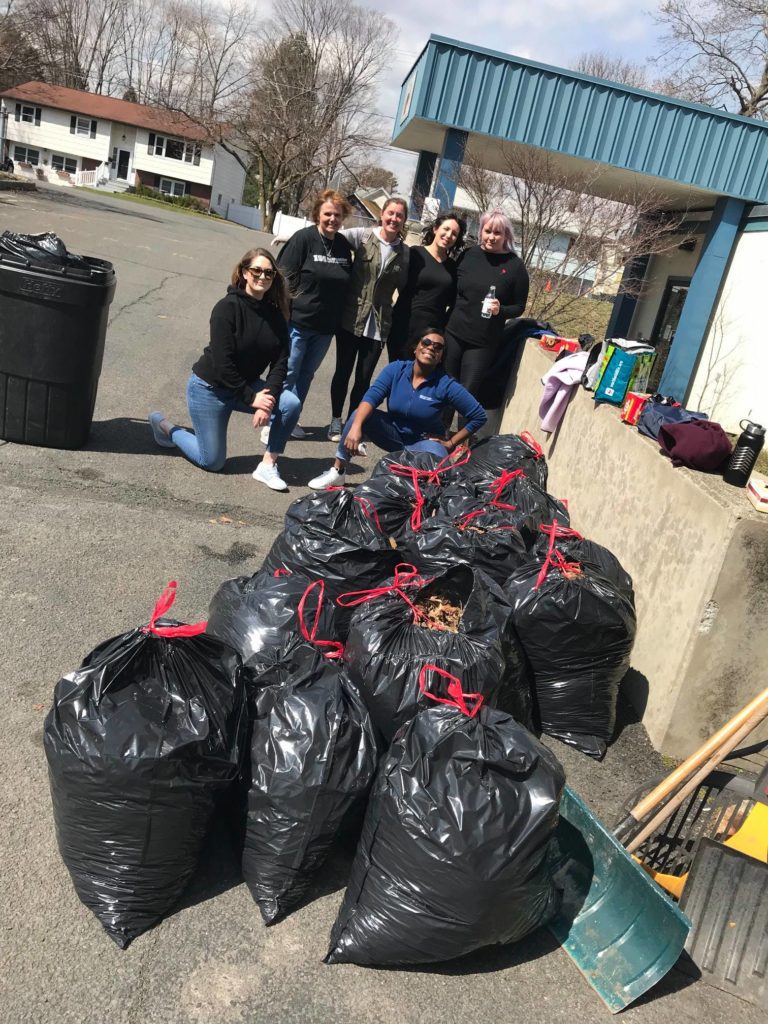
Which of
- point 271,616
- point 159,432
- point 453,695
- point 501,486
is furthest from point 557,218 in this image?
point 453,695

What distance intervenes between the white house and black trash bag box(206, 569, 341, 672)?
58726mm

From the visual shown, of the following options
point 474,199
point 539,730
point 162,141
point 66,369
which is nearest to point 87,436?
point 66,369

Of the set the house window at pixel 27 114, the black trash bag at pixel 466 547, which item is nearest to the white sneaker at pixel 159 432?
the black trash bag at pixel 466 547

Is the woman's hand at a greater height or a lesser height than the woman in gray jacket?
lesser

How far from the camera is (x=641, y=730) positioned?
3709 millimetres

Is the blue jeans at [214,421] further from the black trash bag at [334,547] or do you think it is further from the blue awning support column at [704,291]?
the blue awning support column at [704,291]

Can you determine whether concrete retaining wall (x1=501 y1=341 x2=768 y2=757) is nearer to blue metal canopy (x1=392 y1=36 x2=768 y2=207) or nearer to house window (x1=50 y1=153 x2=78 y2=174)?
blue metal canopy (x1=392 y1=36 x2=768 y2=207)

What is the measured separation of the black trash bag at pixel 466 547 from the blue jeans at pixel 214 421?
6.42ft

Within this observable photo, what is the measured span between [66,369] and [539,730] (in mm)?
3553

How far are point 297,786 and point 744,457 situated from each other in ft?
8.22

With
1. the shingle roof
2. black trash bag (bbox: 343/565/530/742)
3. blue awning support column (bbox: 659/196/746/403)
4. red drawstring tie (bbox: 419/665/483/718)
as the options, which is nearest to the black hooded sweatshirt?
black trash bag (bbox: 343/565/530/742)

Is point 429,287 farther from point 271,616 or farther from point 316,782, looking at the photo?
point 316,782

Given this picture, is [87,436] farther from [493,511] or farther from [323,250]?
[493,511]

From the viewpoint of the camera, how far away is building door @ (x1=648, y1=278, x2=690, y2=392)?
13031mm
